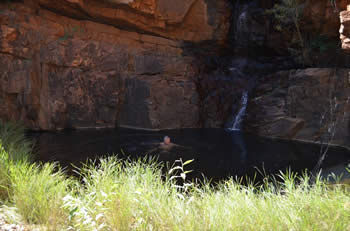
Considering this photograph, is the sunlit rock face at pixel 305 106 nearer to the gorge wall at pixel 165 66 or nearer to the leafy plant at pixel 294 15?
the gorge wall at pixel 165 66

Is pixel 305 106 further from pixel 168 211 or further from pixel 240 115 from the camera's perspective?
pixel 168 211

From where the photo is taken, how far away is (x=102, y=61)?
9.95m

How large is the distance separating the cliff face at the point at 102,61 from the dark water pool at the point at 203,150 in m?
0.93

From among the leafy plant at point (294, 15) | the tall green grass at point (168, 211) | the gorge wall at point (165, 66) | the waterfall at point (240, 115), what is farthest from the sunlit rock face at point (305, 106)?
the tall green grass at point (168, 211)

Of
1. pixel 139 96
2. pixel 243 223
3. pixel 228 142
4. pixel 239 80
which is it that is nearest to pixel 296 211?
pixel 243 223

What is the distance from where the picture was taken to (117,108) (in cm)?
1013

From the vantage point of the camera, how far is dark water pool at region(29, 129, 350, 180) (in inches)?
229

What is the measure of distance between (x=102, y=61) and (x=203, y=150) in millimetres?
5062

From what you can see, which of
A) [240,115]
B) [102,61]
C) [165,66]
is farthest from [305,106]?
[102,61]

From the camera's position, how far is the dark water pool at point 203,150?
5.80 m

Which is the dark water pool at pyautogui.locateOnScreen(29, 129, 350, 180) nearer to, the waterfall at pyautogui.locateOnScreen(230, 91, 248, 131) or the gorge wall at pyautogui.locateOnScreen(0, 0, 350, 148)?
the gorge wall at pyautogui.locateOnScreen(0, 0, 350, 148)

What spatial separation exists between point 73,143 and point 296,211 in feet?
21.1

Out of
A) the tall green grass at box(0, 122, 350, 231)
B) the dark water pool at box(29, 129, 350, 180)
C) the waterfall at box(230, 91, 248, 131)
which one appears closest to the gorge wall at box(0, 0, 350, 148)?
the waterfall at box(230, 91, 248, 131)

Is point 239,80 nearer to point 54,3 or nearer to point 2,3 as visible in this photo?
point 54,3
